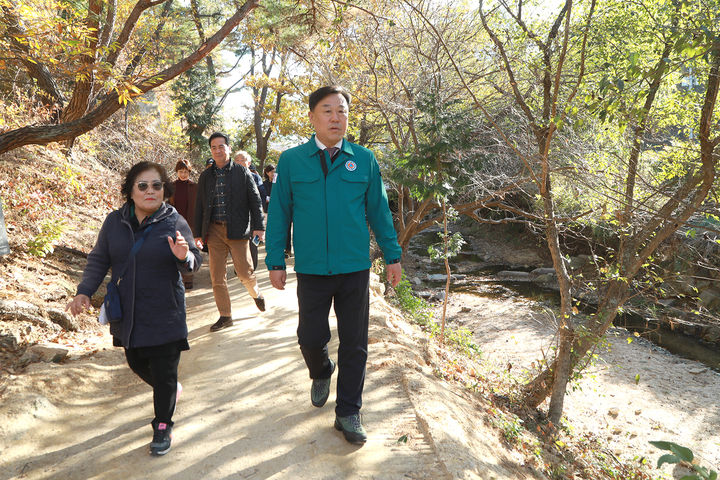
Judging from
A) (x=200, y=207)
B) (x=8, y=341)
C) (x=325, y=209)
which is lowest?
(x=8, y=341)

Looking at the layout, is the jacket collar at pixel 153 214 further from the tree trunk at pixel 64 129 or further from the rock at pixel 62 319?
the rock at pixel 62 319

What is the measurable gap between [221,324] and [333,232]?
10.3 feet

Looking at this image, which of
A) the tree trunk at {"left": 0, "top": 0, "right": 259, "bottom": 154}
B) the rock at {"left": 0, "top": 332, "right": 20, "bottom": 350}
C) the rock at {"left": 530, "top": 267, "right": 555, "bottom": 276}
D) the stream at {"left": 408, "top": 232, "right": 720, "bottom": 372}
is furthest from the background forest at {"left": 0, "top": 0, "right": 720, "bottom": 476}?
the rock at {"left": 530, "top": 267, "right": 555, "bottom": 276}

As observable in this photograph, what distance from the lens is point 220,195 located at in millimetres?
4848

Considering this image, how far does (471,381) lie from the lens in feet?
19.1

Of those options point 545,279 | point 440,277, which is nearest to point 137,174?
point 440,277

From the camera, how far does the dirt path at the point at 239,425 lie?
2664 mm

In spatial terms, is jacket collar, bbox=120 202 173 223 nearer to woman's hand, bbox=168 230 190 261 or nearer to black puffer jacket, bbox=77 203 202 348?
black puffer jacket, bbox=77 203 202 348

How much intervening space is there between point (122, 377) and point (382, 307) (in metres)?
4.07

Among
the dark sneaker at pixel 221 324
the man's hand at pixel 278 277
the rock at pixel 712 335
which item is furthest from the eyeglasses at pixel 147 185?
the rock at pixel 712 335

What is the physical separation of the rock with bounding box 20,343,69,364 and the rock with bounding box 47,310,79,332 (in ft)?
2.62

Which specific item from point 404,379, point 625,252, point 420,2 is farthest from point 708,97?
point 420,2

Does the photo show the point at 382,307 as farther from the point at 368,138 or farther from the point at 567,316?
the point at 368,138

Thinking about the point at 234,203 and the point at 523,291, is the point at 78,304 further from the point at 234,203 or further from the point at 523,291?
the point at 523,291
